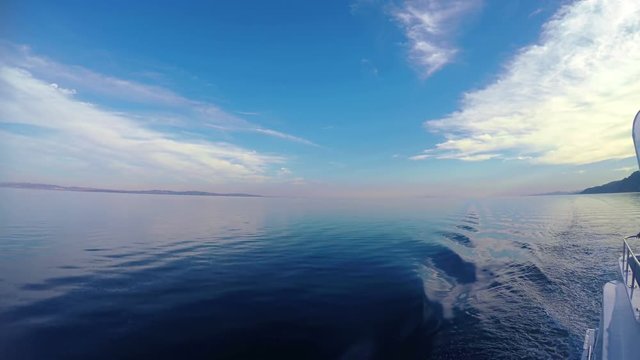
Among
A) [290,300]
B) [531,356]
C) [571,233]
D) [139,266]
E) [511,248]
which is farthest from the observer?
[571,233]

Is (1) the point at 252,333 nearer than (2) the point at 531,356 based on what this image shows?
No

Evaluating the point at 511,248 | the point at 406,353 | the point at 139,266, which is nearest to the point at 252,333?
the point at 406,353

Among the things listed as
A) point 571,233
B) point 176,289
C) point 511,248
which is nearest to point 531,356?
point 176,289

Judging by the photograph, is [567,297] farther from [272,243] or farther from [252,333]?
[272,243]

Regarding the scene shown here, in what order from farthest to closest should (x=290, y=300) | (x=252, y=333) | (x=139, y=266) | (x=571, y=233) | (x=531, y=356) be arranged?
1. (x=571, y=233)
2. (x=139, y=266)
3. (x=290, y=300)
4. (x=252, y=333)
5. (x=531, y=356)

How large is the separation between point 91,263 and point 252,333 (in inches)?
777

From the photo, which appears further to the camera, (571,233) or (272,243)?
(571,233)

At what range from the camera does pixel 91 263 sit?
25031 millimetres

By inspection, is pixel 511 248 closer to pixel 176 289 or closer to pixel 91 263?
pixel 176 289

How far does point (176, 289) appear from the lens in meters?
18.5

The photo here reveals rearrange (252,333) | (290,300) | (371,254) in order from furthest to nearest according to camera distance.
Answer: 1. (371,254)
2. (290,300)
3. (252,333)

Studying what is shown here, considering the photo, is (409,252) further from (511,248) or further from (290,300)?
(290,300)

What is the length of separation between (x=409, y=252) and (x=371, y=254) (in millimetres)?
4277

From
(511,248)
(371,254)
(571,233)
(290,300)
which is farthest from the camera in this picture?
(571,233)
